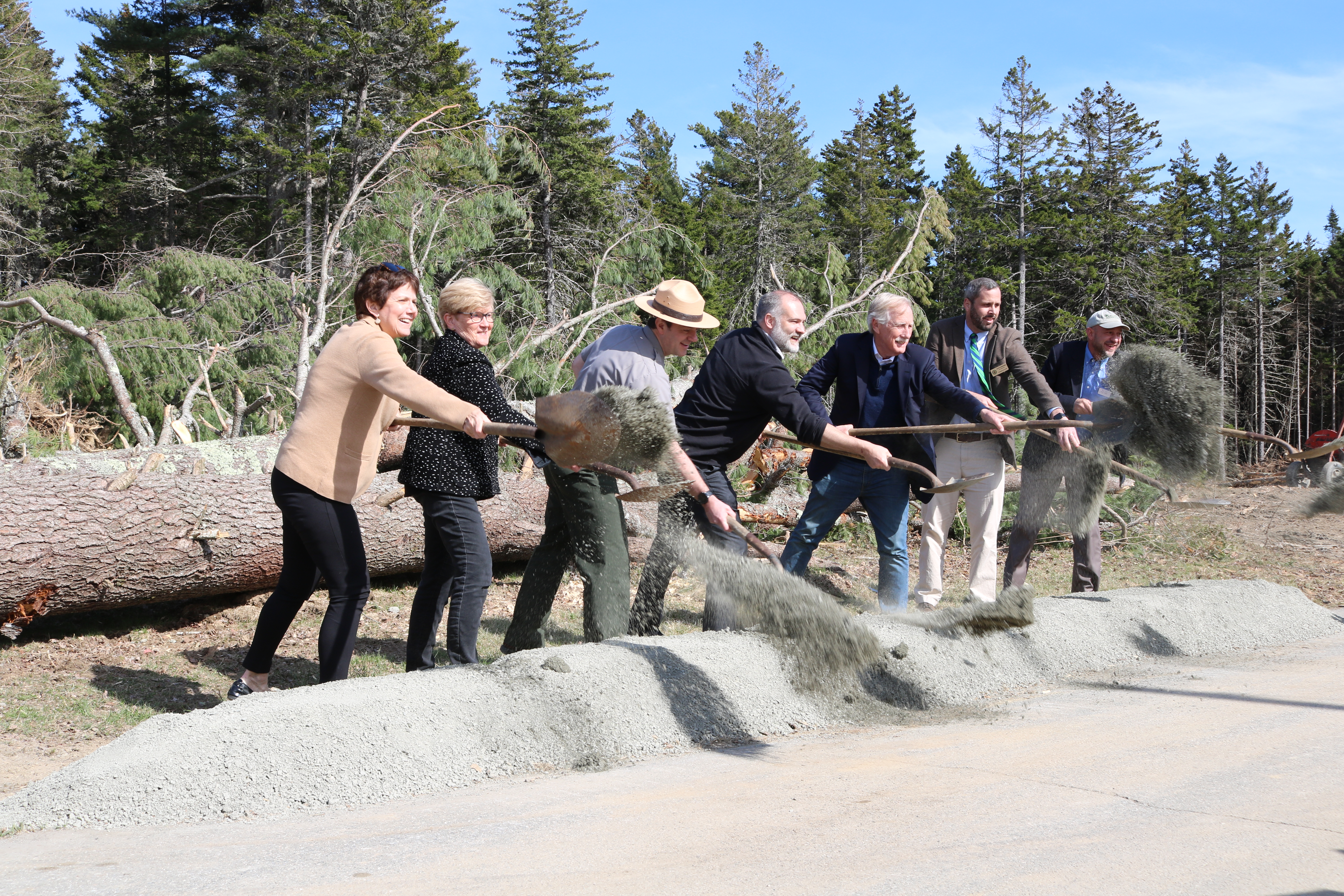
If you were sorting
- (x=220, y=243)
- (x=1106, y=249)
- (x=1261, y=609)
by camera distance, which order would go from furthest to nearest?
(x=1106, y=249) < (x=220, y=243) < (x=1261, y=609)

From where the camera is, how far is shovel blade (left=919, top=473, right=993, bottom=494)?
16.5 ft

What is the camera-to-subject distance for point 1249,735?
3.98m

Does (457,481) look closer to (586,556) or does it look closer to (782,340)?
(586,556)

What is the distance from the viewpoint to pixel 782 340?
495cm

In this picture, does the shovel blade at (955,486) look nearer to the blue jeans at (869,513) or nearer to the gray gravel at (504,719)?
the blue jeans at (869,513)

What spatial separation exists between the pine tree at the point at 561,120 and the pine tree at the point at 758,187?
6036 mm

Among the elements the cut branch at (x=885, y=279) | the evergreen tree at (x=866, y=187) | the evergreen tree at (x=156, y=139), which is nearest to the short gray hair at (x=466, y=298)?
the cut branch at (x=885, y=279)

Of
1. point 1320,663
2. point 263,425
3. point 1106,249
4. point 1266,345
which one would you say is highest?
point 1106,249

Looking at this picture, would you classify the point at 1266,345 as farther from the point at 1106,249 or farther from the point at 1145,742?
the point at 1145,742

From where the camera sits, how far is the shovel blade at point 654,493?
3984 mm

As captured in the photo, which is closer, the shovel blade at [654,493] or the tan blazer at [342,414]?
the tan blazer at [342,414]

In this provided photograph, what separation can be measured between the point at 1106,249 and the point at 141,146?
3131cm

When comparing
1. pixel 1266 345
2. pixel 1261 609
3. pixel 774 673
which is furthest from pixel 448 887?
pixel 1266 345

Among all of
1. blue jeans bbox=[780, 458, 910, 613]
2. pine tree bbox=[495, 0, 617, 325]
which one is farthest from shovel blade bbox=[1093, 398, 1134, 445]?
pine tree bbox=[495, 0, 617, 325]
